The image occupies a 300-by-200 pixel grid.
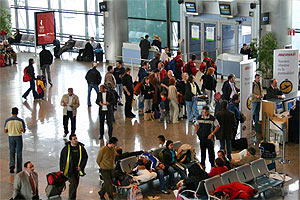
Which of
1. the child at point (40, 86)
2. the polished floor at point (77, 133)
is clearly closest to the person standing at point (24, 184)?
the polished floor at point (77, 133)

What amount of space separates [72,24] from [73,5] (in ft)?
4.13

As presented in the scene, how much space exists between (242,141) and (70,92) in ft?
15.7

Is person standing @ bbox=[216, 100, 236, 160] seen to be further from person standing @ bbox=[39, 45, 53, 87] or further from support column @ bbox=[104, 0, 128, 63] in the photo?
support column @ bbox=[104, 0, 128, 63]

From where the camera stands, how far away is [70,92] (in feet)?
57.7

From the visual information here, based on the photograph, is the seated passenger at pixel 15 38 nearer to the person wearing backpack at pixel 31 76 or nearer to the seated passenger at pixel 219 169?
the person wearing backpack at pixel 31 76

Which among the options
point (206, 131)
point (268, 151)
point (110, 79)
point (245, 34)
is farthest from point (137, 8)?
point (268, 151)

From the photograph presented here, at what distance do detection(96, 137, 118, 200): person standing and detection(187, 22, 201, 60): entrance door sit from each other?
619 inches

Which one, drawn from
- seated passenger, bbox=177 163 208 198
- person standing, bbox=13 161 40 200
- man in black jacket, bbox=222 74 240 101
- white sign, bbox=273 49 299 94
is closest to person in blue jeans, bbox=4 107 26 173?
person standing, bbox=13 161 40 200

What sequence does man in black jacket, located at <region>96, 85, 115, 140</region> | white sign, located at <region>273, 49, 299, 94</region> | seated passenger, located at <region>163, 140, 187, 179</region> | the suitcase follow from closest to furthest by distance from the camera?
the suitcase, seated passenger, located at <region>163, 140, 187, 179</region>, man in black jacket, located at <region>96, 85, 115, 140</region>, white sign, located at <region>273, 49, 299, 94</region>

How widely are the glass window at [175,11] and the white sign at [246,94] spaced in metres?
12.4

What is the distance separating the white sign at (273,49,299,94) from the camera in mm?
18719

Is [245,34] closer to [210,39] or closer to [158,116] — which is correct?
[210,39]

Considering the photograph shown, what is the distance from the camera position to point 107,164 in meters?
13.1

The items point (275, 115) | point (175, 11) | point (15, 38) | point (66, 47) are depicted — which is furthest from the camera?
point (15, 38)
